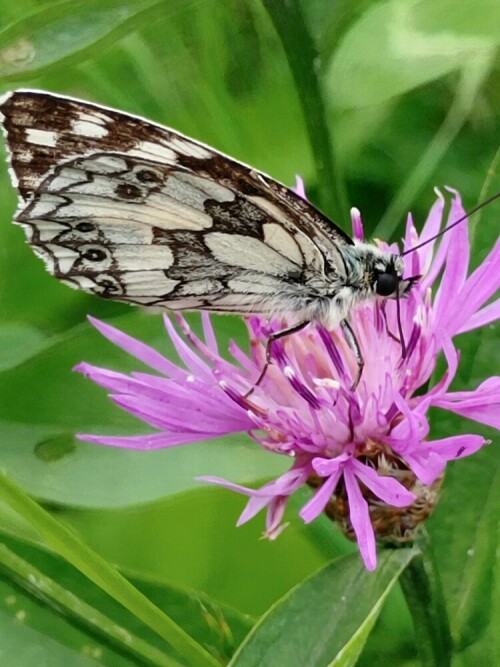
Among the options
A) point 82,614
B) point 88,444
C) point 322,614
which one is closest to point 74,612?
point 82,614

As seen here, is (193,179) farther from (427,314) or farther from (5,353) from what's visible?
(5,353)

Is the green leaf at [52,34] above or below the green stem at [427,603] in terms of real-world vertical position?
above

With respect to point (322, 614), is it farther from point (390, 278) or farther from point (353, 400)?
point (390, 278)

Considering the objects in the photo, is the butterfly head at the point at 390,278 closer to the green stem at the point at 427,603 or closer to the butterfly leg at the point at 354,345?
the butterfly leg at the point at 354,345

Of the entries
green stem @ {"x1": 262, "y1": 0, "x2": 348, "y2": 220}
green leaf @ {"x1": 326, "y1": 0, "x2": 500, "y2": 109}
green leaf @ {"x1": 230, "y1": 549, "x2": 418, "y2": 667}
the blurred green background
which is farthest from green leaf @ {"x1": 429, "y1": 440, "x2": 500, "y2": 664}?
green leaf @ {"x1": 326, "y1": 0, "x2": 500, "y2": 109}

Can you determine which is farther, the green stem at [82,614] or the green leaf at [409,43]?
the green leaf at [409,43]

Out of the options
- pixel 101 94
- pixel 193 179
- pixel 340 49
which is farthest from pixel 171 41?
pixel 193 179

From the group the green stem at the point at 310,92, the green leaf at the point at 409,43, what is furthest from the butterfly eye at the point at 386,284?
the green leaf at the point at 409,43

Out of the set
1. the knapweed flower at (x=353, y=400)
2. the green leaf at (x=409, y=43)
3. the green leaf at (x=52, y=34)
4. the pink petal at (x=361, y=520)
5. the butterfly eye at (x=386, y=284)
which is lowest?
the pink petal at (x=361, y=520)
